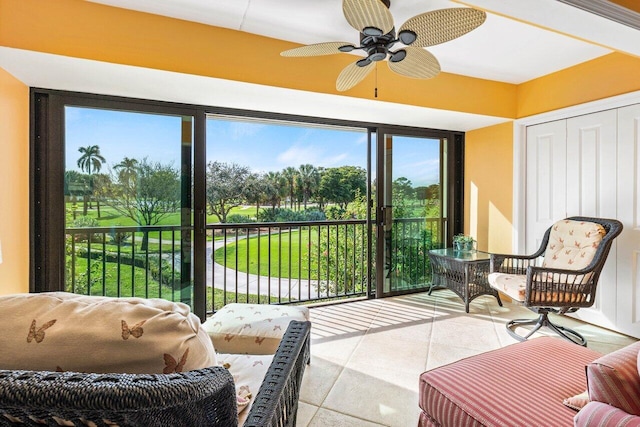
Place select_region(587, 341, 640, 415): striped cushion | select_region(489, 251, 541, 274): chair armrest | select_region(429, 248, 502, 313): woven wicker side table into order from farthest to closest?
select_region(429, 248, 502, 313): woven wicker side table
select_region(489, 251, 541, 274): chair armrest
select_region(587, 341, 640, 415): striped cushion

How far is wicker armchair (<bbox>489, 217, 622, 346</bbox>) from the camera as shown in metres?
2.57

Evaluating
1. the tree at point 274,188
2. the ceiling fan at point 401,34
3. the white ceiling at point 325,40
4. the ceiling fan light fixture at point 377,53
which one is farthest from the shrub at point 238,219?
the ceiling fan light fixture at point 377,53

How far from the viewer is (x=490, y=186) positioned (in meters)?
3.96

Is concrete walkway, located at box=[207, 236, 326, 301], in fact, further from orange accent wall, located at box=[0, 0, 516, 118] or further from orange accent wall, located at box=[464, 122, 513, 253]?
orange accent wall, located at box=[464, 122, 513, 253]

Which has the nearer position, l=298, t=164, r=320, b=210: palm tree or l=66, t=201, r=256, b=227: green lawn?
l=66, t=201, r=256, b=227: green lawn

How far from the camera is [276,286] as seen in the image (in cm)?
402

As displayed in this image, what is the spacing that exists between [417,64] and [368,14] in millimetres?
588

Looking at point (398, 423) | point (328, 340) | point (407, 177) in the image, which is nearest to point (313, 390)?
point (398, 423)

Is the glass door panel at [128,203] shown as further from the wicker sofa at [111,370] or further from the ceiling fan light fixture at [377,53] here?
the wicker sofa at [111,370]

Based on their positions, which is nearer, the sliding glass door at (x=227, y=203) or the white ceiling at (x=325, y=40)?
the white ceiling at (x=325, y=40)

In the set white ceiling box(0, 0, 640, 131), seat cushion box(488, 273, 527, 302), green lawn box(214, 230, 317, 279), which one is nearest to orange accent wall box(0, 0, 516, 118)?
white ceiling box(0, 0, 640, 131)

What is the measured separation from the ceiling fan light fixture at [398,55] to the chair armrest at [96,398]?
2.02 meters

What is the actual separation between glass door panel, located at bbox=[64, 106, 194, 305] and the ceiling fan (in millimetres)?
1621

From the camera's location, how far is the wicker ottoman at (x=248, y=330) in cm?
190
